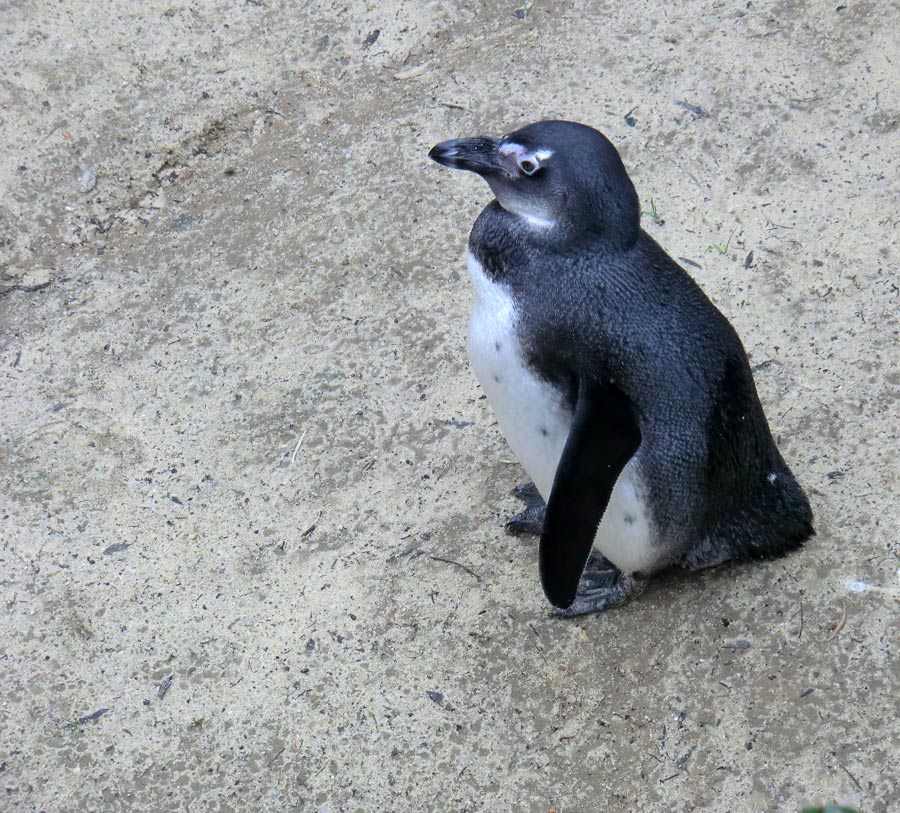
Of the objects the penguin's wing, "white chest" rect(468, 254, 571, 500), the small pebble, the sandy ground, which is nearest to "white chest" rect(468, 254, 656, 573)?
"white chest" rect(468, 254, 571, 500)

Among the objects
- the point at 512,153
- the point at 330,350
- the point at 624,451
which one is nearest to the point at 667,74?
the point at 330,350

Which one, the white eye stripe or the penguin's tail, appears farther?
the penguin's tail

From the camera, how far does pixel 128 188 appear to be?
3.82 meters

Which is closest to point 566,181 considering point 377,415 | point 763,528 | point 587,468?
point 587,468

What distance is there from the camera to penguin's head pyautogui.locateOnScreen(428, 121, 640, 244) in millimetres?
2189

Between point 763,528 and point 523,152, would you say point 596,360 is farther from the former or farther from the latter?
point 763,528

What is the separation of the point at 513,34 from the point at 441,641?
2.44 m

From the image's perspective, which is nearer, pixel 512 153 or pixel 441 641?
pixel 512 153

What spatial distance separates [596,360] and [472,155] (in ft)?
1.72

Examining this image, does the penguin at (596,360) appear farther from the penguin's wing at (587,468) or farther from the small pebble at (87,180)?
the small pebble at (87,180)

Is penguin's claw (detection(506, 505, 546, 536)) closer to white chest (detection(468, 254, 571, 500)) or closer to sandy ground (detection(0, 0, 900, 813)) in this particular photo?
sandy ground (detection(0, 0, 900, 813))

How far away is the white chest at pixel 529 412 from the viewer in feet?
7.56

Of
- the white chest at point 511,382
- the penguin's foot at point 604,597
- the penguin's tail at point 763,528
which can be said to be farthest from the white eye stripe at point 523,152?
the penguin's foot at point 604,597

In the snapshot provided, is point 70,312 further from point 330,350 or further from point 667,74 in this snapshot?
point 667,74
